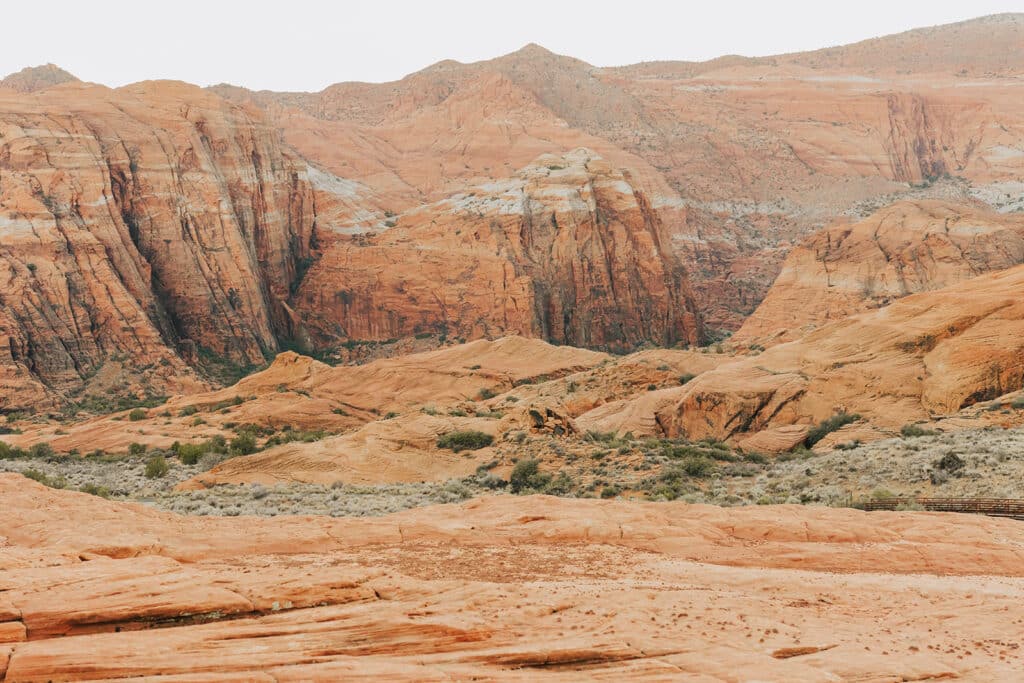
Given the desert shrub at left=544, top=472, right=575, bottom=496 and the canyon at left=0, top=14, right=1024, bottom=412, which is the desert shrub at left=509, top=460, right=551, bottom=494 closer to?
the desert shrub at left=544, top=472, right=575, bottom=496

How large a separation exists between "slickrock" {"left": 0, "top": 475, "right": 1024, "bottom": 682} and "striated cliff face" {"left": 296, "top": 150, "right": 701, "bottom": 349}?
51.1 meters

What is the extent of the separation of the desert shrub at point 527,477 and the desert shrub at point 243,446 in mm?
12485

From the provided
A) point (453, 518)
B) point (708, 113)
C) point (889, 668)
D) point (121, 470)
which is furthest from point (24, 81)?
point (889, 668)

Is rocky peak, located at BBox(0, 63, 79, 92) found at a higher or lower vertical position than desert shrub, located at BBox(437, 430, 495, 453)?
higher

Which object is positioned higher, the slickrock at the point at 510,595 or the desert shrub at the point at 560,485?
the slickrock at the point at 510,595

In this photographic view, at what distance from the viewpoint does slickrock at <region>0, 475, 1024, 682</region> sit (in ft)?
29.9

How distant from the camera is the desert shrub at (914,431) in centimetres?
2698

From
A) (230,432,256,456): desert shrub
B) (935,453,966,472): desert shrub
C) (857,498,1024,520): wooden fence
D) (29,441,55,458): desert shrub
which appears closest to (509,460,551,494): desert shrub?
(857,498,1024,520): wooden fence

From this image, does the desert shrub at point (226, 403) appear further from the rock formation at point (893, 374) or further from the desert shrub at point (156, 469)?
the rock formation at point (893, 374)

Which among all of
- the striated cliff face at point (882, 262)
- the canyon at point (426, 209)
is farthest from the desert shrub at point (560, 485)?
the canyon at point (426, 209)

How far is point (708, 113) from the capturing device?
393 feet

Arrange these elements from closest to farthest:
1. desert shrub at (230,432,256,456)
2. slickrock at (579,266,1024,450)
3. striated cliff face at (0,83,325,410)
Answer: slickrock at (579,266,1024,450), desert shrub at (230,432,256,456), striated cliff face at (0,83,325,410)

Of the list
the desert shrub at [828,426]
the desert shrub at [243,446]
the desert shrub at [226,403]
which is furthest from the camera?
the desert shrub at [226,403]

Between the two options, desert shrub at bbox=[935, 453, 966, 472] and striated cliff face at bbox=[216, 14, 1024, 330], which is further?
striated cliff face at bbox=[216, 14, 1024, 330]
